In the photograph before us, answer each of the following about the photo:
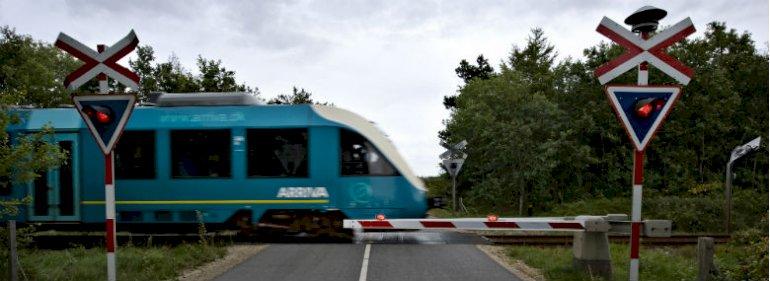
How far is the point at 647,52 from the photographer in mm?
4816

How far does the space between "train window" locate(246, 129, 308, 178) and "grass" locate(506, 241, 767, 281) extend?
4876 millimetres

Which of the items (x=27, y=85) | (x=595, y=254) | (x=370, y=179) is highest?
(x=27, y=85)

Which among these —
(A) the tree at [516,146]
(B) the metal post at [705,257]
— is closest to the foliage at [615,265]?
(B) the metal post at [705,257]

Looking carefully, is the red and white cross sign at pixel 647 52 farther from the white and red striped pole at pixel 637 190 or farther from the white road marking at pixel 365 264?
the white road marking at pixel 365 264

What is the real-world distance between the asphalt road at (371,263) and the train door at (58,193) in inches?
176

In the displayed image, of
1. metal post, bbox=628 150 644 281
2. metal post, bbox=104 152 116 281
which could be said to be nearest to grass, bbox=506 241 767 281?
metal post, bbox=628 150 644 281

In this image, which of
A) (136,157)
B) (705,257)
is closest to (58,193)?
(136,157)

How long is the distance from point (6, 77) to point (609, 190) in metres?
37.8

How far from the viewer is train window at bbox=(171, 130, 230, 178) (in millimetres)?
10992

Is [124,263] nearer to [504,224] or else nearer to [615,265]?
[504,224]

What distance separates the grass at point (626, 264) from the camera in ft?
24.5

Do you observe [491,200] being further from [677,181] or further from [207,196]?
[207,196]

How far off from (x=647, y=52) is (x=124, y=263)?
26.3 feet

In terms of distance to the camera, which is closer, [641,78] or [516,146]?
[641,78]
